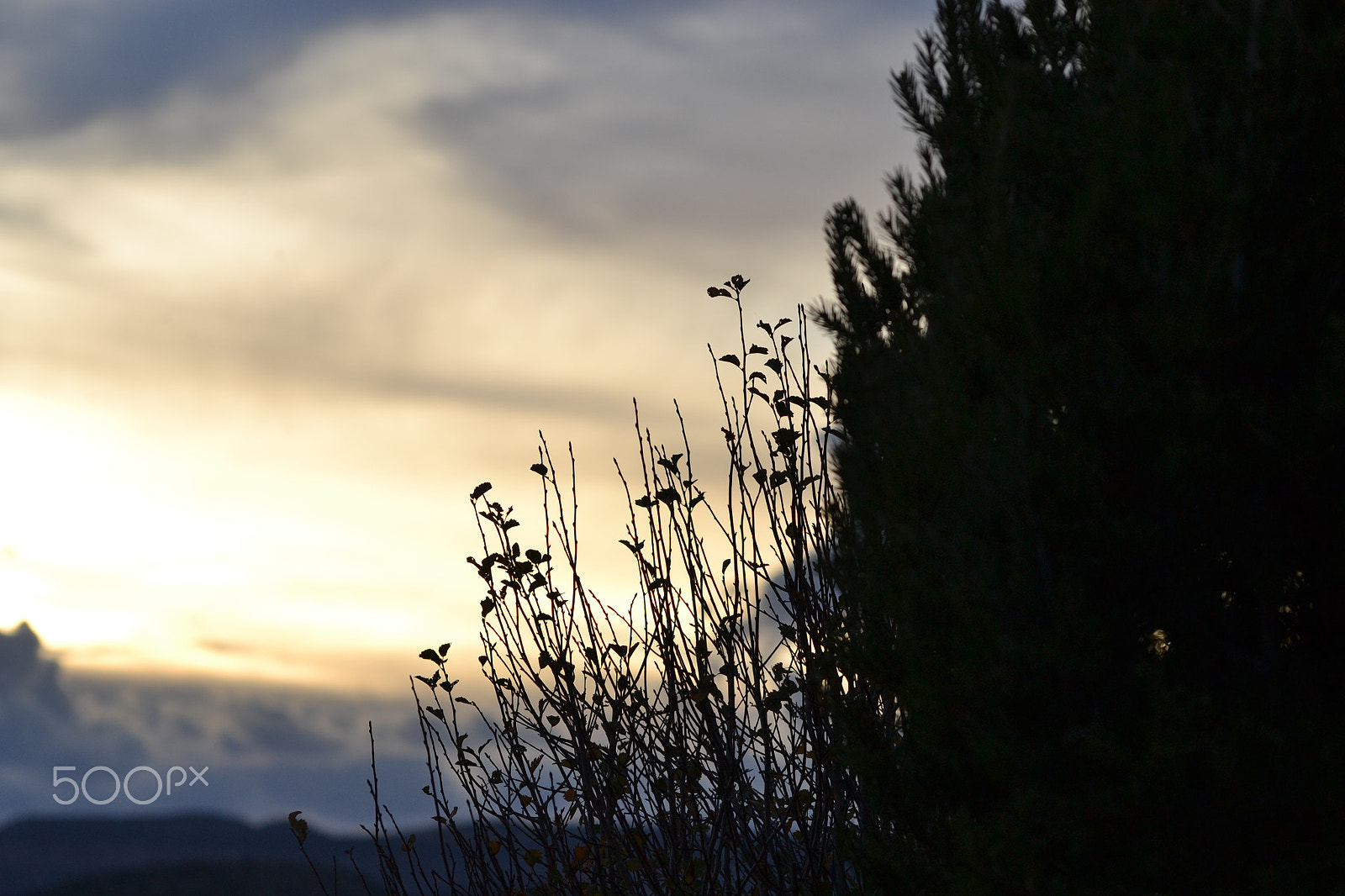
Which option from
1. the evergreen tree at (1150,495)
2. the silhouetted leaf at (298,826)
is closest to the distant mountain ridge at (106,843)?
the silhouetted leaf at (298,826)

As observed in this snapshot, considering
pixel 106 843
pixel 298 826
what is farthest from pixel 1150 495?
pixel 106 843

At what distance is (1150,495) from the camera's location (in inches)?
123

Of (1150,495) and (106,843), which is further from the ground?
Answer: (1150,495)

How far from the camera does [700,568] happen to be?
17.0 ft

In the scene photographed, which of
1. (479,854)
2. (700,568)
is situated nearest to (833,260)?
(700,568)

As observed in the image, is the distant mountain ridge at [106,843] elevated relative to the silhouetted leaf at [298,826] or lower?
lower

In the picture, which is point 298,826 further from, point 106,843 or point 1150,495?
point 106,843

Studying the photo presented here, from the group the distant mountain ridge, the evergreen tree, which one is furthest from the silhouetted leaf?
the distant mountain ridge

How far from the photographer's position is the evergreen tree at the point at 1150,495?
2.84m

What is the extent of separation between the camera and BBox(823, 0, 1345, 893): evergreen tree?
2840mm

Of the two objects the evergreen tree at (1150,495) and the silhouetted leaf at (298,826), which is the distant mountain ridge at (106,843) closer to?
the silhouetted leaf at (298,826)

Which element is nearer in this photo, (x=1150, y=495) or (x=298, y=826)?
(x=1150, y=495)

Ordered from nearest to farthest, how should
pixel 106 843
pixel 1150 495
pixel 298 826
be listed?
pixel 1150 495 → pixel 298 826 → pixel 106 843

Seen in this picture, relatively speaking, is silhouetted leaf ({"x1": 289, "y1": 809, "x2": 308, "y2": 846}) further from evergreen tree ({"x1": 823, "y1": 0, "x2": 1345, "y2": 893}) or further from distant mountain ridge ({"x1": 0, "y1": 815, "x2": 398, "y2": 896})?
distant mountain ridge ({"x1": 0, "y1": 815, "x2": 398, "y2": 896})
